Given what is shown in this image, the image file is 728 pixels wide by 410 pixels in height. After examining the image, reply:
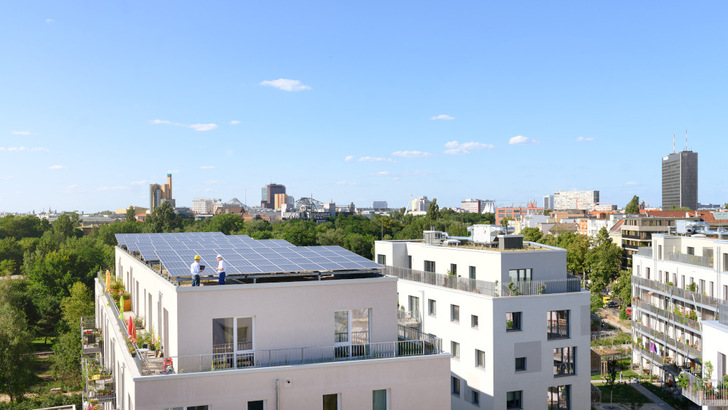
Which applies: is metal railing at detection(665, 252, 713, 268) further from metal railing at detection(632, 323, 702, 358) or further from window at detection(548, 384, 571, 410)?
window at detection(548, 384, 571, 410)

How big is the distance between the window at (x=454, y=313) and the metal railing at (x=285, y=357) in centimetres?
1656

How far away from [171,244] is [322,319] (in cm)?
1111

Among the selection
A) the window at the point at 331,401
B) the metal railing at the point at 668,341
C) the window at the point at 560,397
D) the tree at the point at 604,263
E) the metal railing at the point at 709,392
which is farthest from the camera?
the tree at the point at 604,263

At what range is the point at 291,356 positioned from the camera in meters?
18.9

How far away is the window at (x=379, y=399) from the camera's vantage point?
62.5 feet

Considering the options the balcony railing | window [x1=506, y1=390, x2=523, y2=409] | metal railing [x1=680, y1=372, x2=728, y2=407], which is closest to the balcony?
metal railing [x1=680, y1=372, x2=728, y2=407]

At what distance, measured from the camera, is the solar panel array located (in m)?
19.9

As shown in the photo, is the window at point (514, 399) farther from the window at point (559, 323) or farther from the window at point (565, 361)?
the window at point (559, 323)

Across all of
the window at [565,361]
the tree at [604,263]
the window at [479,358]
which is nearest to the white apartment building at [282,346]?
the window at [479,358]

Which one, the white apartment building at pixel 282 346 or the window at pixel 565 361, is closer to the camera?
the white apartment building at pixel 282 346

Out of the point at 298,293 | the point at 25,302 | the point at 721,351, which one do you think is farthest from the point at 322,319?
the point at 25,302

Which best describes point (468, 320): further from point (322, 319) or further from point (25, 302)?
point (25, 302)

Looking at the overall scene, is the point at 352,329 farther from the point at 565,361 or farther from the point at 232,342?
the point at 565,361

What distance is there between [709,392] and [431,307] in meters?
17.5
